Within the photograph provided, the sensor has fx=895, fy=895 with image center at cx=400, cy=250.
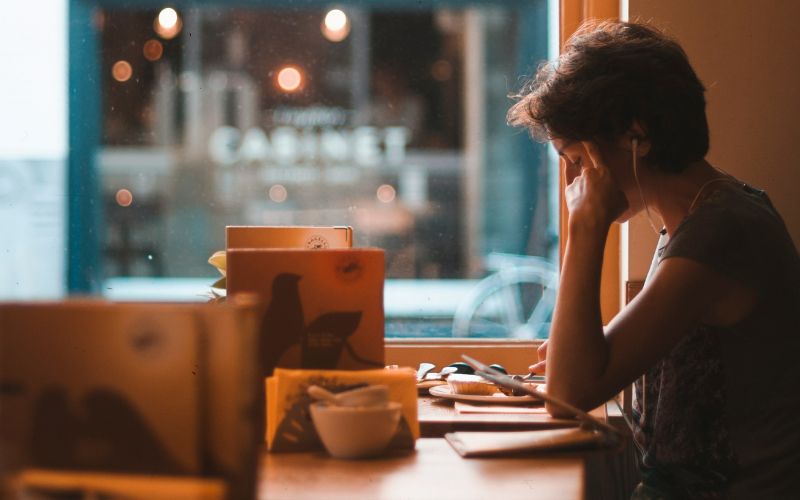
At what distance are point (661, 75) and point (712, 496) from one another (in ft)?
2.34

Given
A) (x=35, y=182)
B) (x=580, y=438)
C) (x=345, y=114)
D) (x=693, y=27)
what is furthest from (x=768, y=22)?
(x=35, y=182)

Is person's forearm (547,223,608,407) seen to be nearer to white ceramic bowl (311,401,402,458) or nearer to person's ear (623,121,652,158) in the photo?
person's ear (623,121,652,158)

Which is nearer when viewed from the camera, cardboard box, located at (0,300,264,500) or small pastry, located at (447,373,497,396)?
cardboard box, located at (0,300,264,500)

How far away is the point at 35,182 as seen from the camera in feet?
8.39

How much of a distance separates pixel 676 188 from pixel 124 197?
160 cm

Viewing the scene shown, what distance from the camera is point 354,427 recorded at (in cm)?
117

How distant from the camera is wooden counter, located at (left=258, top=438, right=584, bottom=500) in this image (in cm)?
100

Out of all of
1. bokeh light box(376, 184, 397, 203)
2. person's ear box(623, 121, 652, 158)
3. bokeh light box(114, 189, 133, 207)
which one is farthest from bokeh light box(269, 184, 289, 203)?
person's ear box(623, 121, 652, 158)

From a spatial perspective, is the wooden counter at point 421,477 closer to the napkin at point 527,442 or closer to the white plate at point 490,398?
the napkin at point 527,442

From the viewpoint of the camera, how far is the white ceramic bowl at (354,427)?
3.81ft

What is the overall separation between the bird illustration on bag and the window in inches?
48.8

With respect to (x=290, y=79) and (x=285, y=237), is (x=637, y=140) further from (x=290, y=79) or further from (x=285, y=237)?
(x=290, y=79)

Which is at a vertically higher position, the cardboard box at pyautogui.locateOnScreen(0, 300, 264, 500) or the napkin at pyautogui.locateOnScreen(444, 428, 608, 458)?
the cardboard box at pyautogui.locateOnScreen(0, 300, 264, 500)

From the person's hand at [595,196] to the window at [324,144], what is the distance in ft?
2.92
